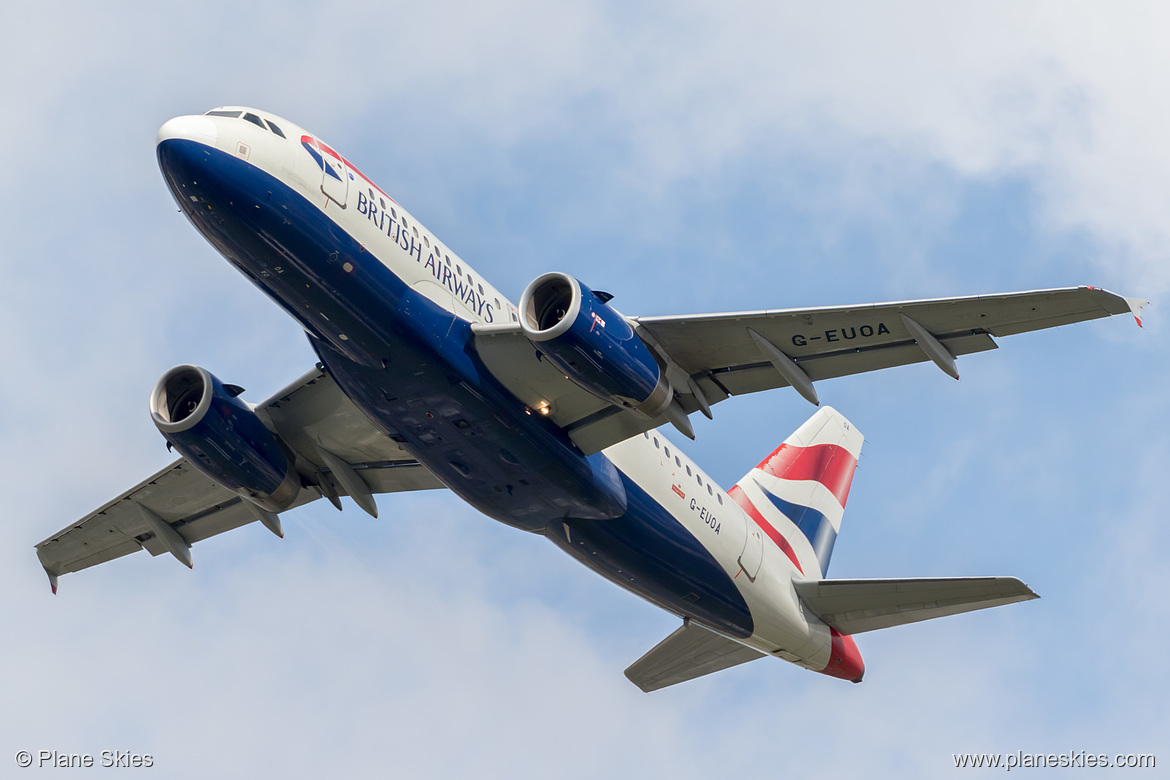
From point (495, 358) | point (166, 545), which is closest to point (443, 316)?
point (495, 358)

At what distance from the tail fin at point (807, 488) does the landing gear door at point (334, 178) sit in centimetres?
1324

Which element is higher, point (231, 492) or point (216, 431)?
point (216, 431)

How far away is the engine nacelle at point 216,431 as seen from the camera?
80.0 feet

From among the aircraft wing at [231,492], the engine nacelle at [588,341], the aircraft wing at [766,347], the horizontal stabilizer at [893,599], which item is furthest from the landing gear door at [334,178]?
the horizontal stabilizer at [893,599]

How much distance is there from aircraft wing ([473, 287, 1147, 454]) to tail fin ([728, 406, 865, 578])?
25.1ft

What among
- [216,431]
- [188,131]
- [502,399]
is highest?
[188,131]

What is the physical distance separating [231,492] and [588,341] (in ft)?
38.3

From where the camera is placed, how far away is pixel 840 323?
2156 centimetres

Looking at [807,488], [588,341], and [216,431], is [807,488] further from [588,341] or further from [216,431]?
[216,431]

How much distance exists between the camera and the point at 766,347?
72.3 ft

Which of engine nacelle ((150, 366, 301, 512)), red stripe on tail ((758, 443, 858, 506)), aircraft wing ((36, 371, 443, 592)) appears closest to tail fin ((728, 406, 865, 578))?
red stripe on tail ((758, 443, 858, 506))

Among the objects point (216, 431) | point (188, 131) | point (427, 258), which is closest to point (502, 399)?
point (427, 258)

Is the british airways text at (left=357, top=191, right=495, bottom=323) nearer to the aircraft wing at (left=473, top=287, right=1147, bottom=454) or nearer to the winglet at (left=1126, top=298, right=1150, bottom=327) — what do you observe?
the aircraft wing at (left=473, top=287, right=1147, bottom=454)

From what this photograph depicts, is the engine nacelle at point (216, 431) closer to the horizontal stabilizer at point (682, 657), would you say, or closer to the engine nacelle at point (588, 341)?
the engine nacelle at point (588, 341)
